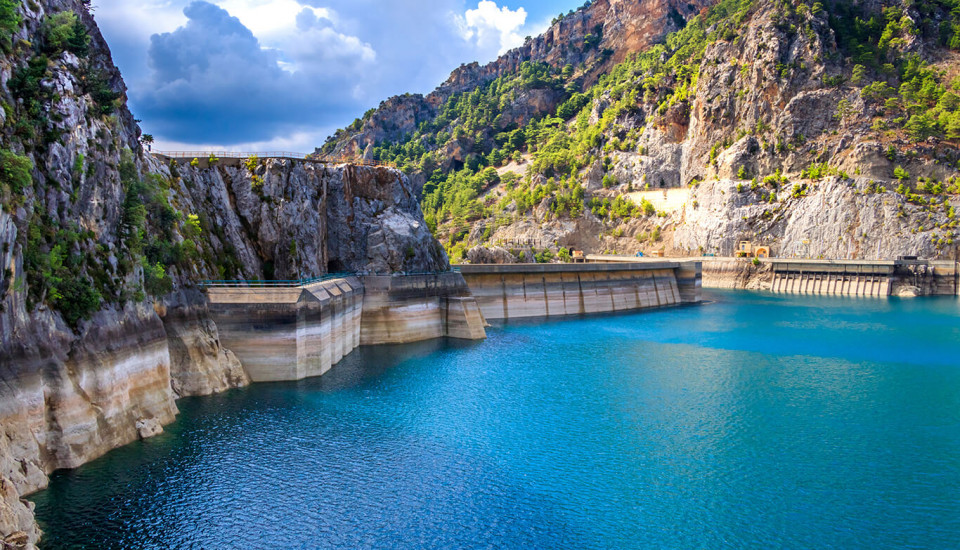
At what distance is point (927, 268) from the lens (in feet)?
302

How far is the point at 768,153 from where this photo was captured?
11488 centimetres

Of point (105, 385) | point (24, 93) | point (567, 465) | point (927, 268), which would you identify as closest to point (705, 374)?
point (567, 465)

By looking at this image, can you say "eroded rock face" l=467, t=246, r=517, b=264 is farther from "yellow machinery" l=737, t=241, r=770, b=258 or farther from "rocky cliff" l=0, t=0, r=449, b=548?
"rocky cliff" l=0, t=0, r=449, b=548

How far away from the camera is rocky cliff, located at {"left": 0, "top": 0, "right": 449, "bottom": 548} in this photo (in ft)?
70.2

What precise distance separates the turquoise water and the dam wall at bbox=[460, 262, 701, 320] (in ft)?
68.5

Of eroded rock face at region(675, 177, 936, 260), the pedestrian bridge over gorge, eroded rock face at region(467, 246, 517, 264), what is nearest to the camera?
the pedestrian bridge over gorge

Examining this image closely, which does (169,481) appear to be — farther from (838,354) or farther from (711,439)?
A: (838,354)

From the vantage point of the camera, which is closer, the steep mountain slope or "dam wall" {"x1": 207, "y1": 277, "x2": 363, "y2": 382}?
Result: "dam wall" {"x1": 207, "y1": 277, "x2": 363, "y2": 382}

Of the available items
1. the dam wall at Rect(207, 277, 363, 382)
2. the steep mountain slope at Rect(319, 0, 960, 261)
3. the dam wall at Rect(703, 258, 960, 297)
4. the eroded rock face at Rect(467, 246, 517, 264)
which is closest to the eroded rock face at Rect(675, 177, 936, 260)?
the steep mountain slope at Rect(319, 0, 960, 261)

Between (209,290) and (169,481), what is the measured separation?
15798 millimetres

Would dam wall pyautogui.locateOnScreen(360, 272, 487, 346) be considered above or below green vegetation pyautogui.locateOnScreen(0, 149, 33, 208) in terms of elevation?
below

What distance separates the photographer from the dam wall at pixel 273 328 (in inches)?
1463

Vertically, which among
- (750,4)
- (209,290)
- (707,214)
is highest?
(750,4)

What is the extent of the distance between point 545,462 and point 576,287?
158 feet
